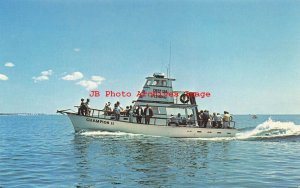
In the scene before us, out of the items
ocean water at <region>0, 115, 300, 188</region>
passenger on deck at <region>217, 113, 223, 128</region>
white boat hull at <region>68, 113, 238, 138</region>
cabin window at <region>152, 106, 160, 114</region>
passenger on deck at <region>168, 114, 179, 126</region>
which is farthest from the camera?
cabin window at <region>152, 106, 160, 114</region>

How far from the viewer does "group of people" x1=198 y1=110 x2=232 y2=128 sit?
3366 centimetres

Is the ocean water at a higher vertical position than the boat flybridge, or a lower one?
lower

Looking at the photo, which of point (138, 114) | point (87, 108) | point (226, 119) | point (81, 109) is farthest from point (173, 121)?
point (81, 109)

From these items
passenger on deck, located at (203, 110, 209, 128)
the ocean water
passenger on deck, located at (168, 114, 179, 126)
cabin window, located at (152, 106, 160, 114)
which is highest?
cabin window, located at (152, 106, 160, 114)

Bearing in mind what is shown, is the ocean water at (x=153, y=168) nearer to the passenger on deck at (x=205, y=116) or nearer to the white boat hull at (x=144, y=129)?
the white boat hull at (x=144, y=129)

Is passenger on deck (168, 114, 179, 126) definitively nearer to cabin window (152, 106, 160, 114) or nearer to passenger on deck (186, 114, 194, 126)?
passenger on deck (186, 114, 194, 126)

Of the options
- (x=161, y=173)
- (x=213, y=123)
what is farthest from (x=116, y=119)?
(x=161, y=173)

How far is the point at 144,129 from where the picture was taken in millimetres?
32438

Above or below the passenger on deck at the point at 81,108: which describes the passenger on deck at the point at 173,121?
below

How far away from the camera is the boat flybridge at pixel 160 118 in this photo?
3269 cm

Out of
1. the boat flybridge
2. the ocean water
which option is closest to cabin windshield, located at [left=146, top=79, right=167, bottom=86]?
the boat flybridge

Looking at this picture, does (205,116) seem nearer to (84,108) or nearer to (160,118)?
(160,118)

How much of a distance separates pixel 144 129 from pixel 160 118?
2.05 metres

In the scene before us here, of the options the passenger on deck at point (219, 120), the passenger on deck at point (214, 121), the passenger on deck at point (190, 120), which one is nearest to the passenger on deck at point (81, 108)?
the passenger on deck at point (190, 120)
